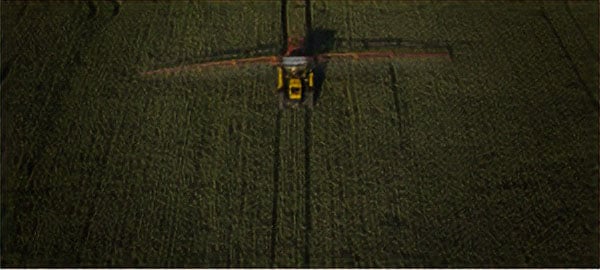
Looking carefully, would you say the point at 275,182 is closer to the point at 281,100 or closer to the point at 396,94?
the point at 281,100

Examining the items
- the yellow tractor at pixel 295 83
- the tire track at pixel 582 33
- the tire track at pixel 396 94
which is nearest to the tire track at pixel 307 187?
the yellow tractor at pixel 295 83

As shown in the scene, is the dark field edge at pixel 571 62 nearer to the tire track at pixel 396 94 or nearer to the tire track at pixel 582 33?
the tire track at pixel 582 33

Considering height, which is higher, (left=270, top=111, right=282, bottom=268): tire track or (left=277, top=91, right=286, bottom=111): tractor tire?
(left=277, top=91, right=286, bottom=111): tractor tire

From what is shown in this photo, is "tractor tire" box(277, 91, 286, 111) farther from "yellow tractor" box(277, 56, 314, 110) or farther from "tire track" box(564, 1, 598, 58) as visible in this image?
"tire track" box(564, 1, 598, 58)

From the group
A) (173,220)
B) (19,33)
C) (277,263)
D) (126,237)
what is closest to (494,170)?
(277,263)

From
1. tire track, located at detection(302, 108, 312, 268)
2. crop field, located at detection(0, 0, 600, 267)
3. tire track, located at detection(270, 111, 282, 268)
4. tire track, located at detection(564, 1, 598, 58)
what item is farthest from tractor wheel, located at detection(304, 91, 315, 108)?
tire track, located at detection(564, 1, 598, 58)

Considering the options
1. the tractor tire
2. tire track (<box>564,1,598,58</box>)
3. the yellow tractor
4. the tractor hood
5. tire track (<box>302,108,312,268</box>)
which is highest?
tire track (<box>564,1,598,58</box>)

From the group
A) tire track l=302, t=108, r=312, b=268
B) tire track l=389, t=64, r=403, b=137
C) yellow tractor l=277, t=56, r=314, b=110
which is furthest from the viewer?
yellow tractor l=277, t=56, r=314, b=110

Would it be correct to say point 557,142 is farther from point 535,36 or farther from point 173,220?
point 173,220
